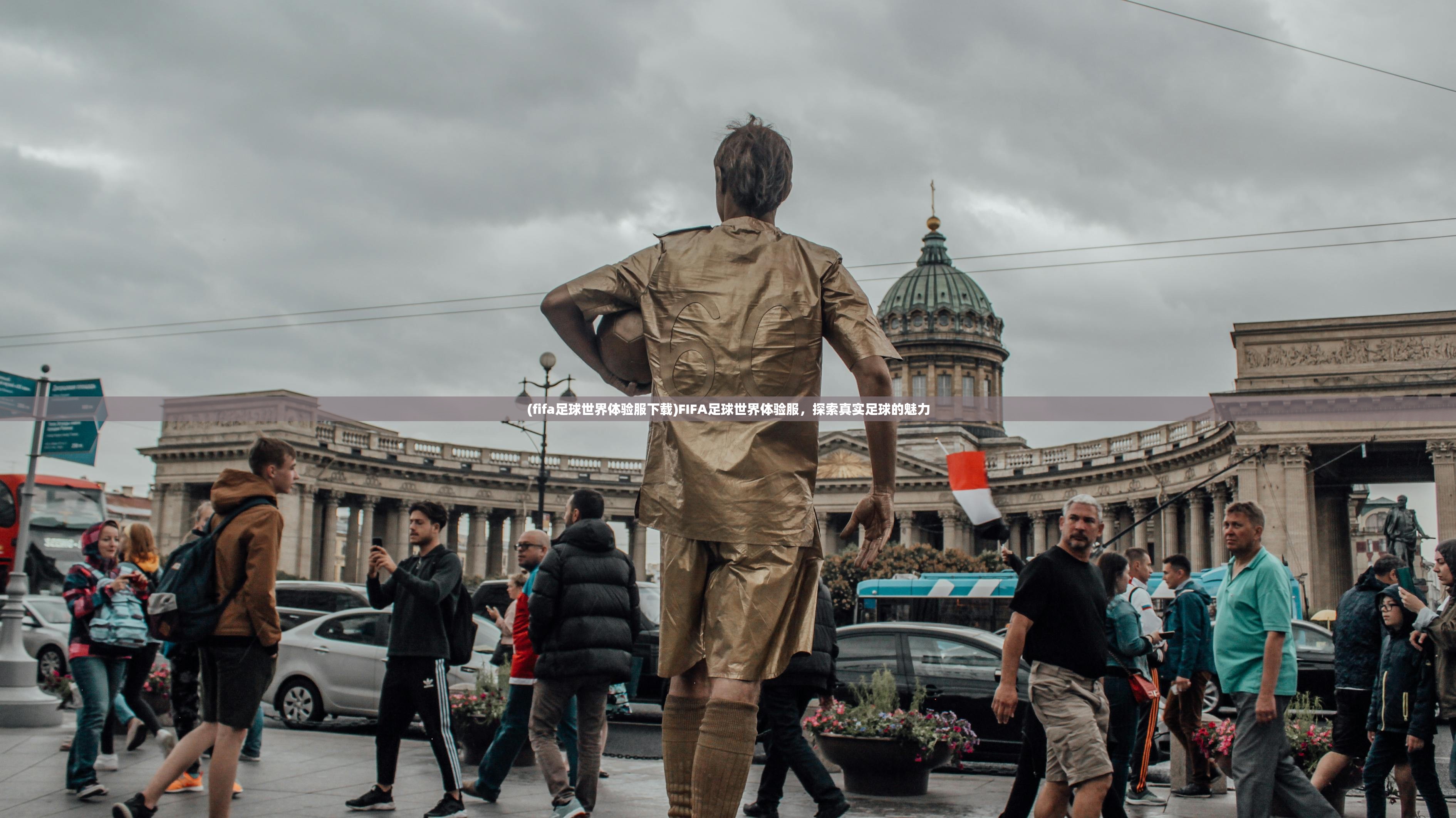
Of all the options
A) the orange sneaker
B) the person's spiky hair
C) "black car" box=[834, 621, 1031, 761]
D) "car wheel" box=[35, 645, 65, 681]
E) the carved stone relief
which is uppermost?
the carved stone relief

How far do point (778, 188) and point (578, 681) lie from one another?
171 inches

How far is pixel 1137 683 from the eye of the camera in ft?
22.7

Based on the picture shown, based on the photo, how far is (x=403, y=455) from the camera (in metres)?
65.4

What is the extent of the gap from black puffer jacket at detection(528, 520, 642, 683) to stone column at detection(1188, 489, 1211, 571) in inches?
1930

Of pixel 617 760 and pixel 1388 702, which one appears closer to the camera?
pixel 1388 702

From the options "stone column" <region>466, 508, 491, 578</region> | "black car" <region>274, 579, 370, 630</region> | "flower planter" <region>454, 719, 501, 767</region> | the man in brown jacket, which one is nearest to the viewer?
the man in brown jacket

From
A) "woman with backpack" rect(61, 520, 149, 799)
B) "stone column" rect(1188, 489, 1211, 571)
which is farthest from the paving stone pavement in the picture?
"stone column" rect(1188, 489, 1211, 571)

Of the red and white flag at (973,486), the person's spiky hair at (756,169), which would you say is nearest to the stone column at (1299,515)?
the red and white flag at (973,486)

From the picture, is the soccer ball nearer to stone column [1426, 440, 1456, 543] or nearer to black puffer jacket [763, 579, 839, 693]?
black puffer jacket [763, 579, 839, 693]

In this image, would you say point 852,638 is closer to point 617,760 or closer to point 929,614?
point 617,760

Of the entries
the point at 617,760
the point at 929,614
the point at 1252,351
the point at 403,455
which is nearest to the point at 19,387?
the point at 617,760

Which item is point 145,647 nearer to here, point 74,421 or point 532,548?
point 532,548

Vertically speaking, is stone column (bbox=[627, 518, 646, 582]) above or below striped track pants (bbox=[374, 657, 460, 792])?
above

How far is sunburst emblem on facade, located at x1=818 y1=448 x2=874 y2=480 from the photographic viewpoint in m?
71.9
